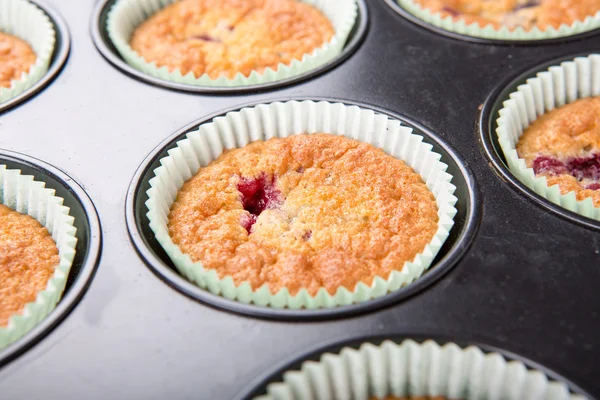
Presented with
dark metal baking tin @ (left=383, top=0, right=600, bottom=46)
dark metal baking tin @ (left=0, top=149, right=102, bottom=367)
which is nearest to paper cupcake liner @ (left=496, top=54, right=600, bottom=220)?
dark metal baking tin @ (left=383, top=0, right=600, bottom=46)

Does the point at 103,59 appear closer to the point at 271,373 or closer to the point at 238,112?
the point at 238,112

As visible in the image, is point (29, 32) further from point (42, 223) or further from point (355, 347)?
point (355, 347)

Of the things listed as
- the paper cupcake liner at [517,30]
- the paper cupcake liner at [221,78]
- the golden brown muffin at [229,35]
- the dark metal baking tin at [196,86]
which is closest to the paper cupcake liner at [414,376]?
the dark metal baking tin at [196,86]

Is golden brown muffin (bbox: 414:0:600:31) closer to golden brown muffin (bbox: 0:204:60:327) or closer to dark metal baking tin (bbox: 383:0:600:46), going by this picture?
dark metal baking tin (bbox: 383:0:600:46)

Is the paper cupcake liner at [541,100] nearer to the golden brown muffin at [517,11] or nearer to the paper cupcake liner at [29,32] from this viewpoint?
the golden brown muffin at [517,11]

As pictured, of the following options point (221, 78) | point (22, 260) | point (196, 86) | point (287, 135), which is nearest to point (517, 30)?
point (287, 135)

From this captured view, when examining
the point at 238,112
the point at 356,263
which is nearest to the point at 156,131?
the point at 238,112

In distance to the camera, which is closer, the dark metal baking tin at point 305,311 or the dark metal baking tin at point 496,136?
the dark metal baking tin at point 305,311
